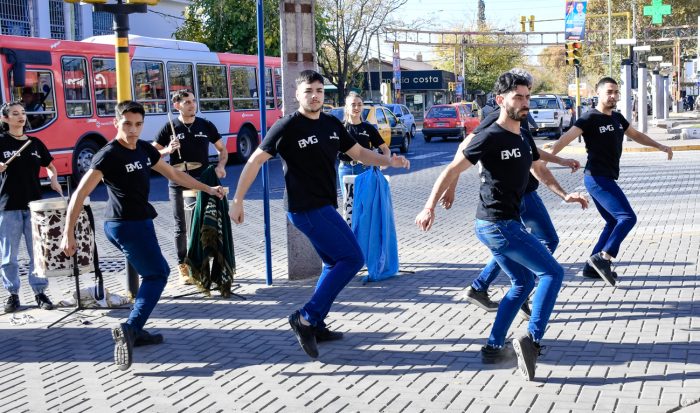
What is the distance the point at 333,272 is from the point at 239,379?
964 mm

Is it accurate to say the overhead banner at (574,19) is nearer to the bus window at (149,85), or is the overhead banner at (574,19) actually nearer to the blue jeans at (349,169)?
the bus window at (149,85)

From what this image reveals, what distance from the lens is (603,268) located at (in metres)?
8.14

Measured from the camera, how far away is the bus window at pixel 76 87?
63.9 ft

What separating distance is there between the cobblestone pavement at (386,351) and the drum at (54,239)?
462mm

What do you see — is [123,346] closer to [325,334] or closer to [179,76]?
[325,334]

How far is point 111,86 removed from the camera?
2094 cm

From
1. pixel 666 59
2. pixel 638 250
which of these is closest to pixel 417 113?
pixel 666 59

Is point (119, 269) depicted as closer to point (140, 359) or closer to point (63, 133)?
point (140, 359)

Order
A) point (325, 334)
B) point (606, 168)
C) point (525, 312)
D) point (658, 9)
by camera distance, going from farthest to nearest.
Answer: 1. point (658, 9)
2. point (606, 168)
3. point (525, 312)
4. point (325, 334)

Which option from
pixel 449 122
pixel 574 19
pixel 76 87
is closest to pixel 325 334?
pixel 76 87

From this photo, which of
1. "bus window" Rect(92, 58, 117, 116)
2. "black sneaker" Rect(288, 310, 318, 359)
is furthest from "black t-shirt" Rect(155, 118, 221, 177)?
"bus window" Rect(92, 58, 117, 116)

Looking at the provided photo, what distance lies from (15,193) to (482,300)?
408cm

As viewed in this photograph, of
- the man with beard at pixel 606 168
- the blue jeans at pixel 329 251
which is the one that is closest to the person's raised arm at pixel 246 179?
the blue jeans at pixel 329 251

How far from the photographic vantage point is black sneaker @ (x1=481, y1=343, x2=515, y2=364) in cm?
584
